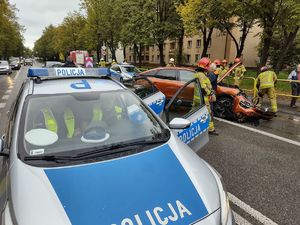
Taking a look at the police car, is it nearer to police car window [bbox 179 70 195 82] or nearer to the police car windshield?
the police car windshield

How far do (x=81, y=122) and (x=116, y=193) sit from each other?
3.98 ft

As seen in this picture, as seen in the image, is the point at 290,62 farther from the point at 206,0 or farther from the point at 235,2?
the point at 235,2

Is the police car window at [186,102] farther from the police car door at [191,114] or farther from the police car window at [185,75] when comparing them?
the police car window at [185,75]

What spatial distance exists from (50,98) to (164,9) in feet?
80.1

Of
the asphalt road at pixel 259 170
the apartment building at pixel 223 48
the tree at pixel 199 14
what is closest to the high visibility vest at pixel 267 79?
the asphalt road at pixel 259 170

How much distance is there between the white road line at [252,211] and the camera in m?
3.54

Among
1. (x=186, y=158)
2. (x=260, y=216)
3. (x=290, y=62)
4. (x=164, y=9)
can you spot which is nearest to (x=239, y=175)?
(x=260, y=216)

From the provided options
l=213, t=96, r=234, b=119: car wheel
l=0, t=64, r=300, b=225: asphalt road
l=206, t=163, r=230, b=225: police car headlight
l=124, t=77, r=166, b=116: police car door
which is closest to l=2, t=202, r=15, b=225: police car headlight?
l=206, t=163, r=230, b=225: police car headlight

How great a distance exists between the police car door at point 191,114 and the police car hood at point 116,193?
5.14 ft

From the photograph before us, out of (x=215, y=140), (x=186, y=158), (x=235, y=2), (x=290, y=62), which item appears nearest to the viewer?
(x=186, y=158)

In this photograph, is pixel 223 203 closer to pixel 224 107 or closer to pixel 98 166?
pixel 98 166

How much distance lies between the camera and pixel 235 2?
14.3 m

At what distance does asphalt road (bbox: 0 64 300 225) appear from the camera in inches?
148

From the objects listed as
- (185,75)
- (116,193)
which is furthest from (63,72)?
(185,75)
